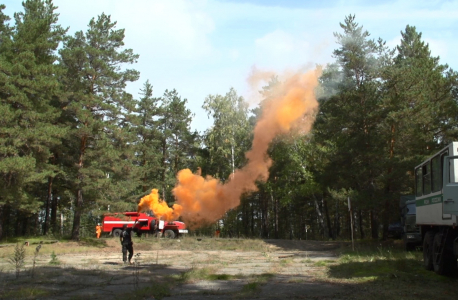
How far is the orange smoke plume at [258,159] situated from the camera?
23375mm

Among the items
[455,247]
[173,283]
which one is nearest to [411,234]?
[455,247]

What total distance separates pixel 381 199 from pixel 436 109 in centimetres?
846

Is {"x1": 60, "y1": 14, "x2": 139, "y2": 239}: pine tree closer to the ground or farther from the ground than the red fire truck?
farther from the ground

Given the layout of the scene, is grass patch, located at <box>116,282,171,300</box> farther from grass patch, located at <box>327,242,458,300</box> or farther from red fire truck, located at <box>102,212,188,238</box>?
red fire truck, located at <box>102,212,188,238</box>

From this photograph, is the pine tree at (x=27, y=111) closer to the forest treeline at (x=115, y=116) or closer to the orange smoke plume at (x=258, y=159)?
the forest treeline at (x=115, y=116)

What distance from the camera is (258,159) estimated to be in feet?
92.4

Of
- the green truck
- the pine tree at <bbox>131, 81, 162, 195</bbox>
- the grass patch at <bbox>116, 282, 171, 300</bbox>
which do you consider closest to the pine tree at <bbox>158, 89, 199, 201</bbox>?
the pine tree at <bbox>131, 81, 162, 195</bbox>

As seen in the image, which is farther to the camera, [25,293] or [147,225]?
[147,225]

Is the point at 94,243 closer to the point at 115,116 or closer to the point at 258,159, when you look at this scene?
the point at 115,116

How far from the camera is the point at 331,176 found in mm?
30625

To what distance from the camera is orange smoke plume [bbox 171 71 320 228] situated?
76.7ft

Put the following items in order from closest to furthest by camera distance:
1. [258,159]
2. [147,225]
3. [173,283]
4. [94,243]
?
[173,283] → [258,159] → [94,243] → [147,225]

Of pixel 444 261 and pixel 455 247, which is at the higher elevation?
pixel 455 247

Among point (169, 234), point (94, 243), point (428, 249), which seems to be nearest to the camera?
point (428, 249)
